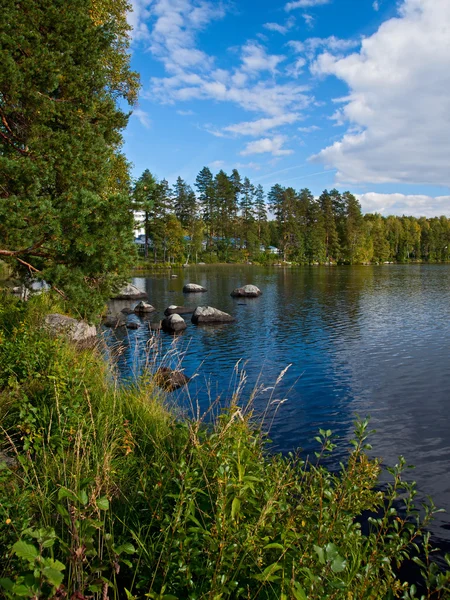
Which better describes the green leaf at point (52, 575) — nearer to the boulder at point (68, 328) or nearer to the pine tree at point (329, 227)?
the boulder at point (68, 328)

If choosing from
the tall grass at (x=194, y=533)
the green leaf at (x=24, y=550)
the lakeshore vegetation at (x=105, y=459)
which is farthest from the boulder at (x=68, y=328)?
the green leaf at (x=24, y=550)

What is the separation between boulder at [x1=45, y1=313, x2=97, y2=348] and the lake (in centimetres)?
148

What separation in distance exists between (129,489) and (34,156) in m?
6.77

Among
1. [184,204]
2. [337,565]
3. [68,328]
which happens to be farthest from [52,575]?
[184,204]

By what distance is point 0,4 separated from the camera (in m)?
7.90

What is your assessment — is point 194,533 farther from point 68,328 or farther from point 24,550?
point 68,328

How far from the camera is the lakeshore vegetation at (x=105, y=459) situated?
2645mm

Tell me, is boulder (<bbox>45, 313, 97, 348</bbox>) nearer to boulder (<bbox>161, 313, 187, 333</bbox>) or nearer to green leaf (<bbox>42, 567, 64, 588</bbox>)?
boulder (<bbox>161, 313, 187, 333</bbox>)

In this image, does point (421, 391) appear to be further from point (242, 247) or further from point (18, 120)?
point (242, 247)

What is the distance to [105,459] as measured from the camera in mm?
3336

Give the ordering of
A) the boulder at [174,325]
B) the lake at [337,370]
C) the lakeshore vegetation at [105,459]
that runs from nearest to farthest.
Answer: the lakeshore vegetation at [105,459] < the lake at [337,370] < the boulder at [174,325]

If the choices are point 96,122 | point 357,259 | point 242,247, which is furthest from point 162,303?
point 357,259

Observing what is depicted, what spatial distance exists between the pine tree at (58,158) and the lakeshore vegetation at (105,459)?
0.12ft

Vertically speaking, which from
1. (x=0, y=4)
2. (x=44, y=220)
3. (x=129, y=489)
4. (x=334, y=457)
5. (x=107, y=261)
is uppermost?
(x=0, y=4)
